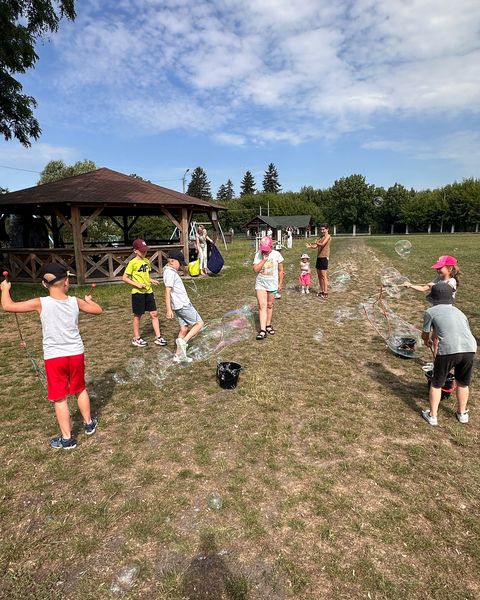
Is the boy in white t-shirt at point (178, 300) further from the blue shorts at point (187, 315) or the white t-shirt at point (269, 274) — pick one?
the white t-shirt at point (269, 274)

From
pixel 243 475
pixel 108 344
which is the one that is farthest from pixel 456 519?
pixel 108 344

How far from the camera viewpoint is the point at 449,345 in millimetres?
4328

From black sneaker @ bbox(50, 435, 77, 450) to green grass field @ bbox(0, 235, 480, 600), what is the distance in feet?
0.27

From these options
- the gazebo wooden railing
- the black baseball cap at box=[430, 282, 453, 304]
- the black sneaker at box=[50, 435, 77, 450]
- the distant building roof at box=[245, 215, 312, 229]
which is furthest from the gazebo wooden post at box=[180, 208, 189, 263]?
the distant building roof at box=[245, 215, 312, 229]

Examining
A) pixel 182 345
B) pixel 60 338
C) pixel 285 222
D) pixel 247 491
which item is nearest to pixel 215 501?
pixel 247 491

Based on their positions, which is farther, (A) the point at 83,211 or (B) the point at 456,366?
(A) the point at 83,211

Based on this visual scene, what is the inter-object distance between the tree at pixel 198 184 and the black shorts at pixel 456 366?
11296cm

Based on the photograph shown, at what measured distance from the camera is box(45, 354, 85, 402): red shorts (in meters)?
3.96

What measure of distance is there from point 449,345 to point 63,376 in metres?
4.11

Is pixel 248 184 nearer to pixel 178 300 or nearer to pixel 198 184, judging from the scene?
pixel 198 184

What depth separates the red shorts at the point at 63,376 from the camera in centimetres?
396

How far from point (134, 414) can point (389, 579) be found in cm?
329

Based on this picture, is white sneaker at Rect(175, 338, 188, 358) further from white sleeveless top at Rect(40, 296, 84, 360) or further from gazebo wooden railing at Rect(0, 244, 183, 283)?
gazebo wooden railing at Rect(0, 244, 183, 283)

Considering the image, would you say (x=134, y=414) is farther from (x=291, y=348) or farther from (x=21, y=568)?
(x=291, y=348)
